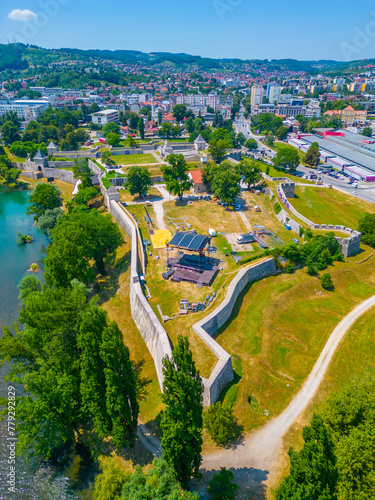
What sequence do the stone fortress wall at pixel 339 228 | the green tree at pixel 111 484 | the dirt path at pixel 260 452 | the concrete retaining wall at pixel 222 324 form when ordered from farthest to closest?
the stone fortress wall at pixel 339 228, the concrete retaining wall at pixel 222 324, the dirt path at pixel 260 452, the green tree at pixel 111 484

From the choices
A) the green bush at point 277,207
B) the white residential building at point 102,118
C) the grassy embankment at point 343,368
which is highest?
the white residential building at point 102,118

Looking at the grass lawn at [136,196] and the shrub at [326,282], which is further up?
the grass lawn at [136,196]

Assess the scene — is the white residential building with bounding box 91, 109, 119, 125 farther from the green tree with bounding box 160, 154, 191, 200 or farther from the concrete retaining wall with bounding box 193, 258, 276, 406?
the concrete retaining wall with bounding box 193, 258, 276, 406

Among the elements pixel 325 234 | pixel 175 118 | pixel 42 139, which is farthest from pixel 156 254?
pixel 175 118

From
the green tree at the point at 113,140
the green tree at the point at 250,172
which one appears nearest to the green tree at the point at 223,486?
the green tree at the point at 250,172

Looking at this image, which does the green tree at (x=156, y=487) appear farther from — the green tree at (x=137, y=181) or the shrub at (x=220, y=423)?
the green tree at (x=137, y=181)

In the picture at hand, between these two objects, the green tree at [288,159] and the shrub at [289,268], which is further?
the green tree at [288,159]

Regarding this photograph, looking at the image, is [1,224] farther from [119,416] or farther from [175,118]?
[175,118]
